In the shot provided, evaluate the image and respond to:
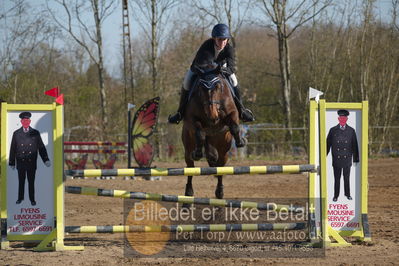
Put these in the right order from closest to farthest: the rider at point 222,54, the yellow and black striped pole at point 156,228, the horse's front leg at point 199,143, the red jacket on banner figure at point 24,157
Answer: the yellow and black striped pole at point 156,228, the red jacket on banner figure at point 24,157, the horse's front leg at point 199,143, the rider at point 222,54

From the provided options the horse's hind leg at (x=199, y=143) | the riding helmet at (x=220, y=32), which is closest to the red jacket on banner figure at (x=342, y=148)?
the horse's hind leg at (x=199, y=143)

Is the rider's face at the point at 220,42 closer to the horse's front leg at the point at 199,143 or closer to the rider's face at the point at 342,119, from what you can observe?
the horse's front leg at the point at 199,143

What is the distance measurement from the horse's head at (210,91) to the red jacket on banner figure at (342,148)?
4.65 ft

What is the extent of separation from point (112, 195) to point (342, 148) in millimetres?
2435

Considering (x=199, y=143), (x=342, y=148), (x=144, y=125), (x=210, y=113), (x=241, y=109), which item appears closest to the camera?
(x=342, y=148)

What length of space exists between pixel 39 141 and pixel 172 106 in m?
21.8

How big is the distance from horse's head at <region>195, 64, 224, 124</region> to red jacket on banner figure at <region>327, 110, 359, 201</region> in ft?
4.65

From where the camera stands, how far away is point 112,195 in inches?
209

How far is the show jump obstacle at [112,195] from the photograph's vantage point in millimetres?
5289

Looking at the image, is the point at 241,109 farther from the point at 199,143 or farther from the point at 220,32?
the point at 220,32

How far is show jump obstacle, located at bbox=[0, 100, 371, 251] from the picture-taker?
5289mm

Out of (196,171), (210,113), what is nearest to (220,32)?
(210,113)

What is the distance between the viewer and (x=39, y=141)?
5434 mm

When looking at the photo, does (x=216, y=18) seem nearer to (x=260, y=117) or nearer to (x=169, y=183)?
(x=260, y=117)
